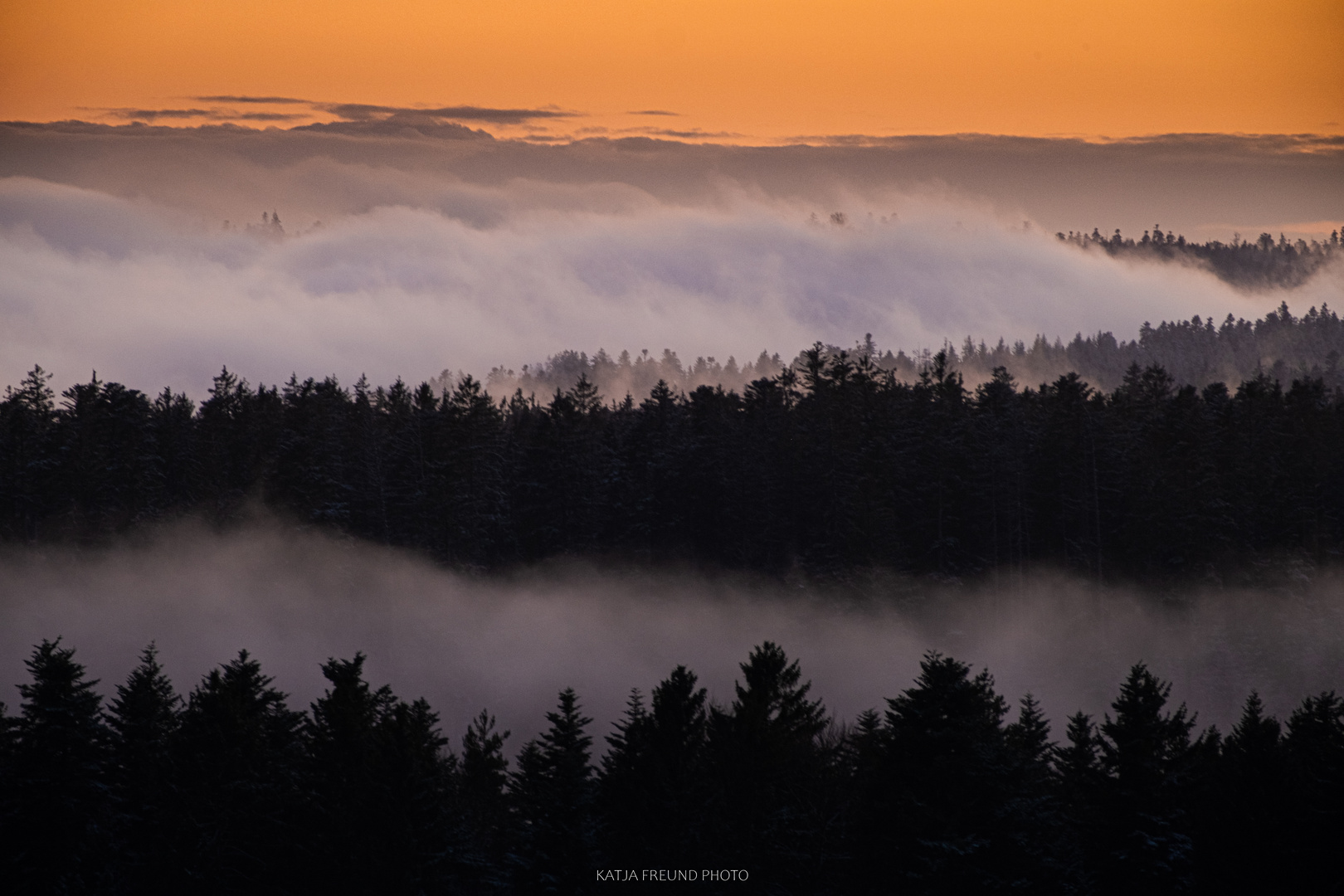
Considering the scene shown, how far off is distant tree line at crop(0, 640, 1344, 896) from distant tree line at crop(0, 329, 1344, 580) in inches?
2276

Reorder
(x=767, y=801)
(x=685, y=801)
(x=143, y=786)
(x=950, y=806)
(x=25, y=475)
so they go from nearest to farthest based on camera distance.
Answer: (x=950, y=806) → (x=685, y=801) → (x=767, y=801) → (x=143, y=786) → (x=25, y=475)

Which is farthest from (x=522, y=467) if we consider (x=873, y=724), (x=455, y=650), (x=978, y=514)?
(x=873, y=724)

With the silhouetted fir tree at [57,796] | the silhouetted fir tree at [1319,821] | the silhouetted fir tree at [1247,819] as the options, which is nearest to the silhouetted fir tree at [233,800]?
the silhouetted fir tree at [57,796]

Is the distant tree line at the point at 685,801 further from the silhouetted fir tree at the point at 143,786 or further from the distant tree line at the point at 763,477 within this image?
the distant tree line at the point at 763,477

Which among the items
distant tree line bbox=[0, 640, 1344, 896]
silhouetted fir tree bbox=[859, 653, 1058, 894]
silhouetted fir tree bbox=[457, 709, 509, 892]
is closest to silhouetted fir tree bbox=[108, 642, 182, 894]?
distant tree line bbox=[0, 640, 1344, 896]

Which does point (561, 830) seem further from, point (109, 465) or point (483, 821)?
point (109, 465)

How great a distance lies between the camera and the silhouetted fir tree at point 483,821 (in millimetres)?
43844

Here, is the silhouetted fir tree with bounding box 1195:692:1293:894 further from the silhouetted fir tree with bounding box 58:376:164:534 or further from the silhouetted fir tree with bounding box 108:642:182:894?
the silhouetted fir tree with bounding box 58:376:164:534

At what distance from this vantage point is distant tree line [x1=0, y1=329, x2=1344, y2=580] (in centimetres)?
10381

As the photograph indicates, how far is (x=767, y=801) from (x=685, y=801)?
2.52 m

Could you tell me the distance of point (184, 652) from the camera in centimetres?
10806

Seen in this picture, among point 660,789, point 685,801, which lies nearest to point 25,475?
point 660,789

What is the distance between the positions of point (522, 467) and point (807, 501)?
23295mm

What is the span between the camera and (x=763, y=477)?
106 meters
